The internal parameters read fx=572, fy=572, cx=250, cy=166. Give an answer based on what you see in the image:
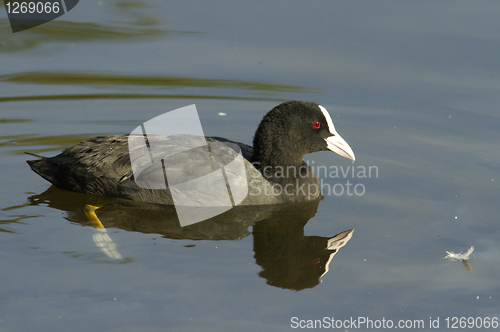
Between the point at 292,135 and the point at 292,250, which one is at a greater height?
the point at 292,135

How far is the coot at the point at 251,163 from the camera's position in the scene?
17.7ft

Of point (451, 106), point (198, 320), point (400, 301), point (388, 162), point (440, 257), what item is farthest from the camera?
point (451, 106)

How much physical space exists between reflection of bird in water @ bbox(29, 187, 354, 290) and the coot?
0.11 meters

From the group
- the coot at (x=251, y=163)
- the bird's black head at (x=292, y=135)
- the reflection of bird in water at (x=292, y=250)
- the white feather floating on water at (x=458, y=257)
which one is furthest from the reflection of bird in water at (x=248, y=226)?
the white feather floating on water at (x=458, y=257)

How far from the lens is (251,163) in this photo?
5621 millimetres

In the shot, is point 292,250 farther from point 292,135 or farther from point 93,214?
point 93,214

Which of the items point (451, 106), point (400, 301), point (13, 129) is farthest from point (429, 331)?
Answer: point (13, 129)

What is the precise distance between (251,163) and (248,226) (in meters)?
0.76

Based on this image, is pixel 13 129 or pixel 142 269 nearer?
pixel 142 269

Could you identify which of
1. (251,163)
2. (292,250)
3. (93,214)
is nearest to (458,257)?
(292,250)

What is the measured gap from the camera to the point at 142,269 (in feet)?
14.1

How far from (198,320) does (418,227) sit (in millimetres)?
2303

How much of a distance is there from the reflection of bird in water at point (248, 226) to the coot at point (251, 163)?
0.11 meters

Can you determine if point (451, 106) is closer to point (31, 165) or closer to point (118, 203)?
point (118, 203)
